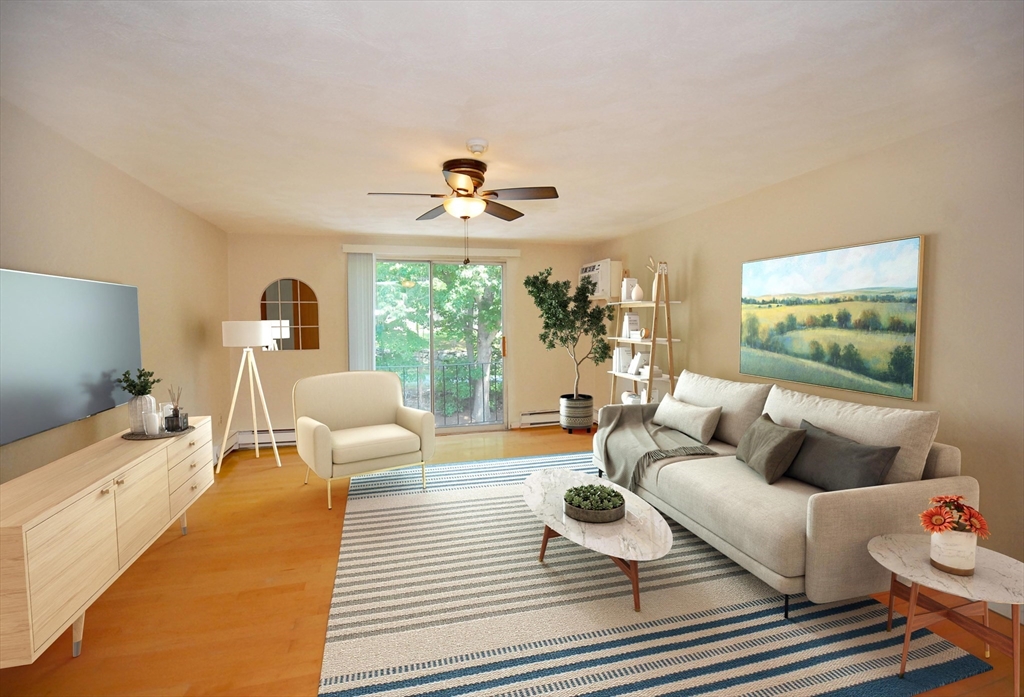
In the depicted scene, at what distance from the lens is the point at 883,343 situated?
3.03 meters

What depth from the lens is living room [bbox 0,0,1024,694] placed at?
69.5 inches

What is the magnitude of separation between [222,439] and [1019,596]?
19.4 feet

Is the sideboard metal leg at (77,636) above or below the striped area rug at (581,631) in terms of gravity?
above

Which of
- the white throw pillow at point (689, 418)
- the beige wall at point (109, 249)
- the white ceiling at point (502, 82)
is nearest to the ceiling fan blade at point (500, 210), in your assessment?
the white ceiling at point (502, 82)

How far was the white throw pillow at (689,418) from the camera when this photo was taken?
373 cm

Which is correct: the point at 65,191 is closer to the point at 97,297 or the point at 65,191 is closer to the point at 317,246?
the point at 97,297

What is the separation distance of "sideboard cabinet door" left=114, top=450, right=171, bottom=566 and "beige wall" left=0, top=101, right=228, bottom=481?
0.44 meters

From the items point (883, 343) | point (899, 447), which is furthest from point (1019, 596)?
point (883, 343)

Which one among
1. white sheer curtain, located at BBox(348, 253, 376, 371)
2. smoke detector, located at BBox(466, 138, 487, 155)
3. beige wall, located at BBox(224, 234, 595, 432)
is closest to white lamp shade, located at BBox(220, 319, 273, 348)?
beige wall, located at BBox(224, 234, 595, 432)

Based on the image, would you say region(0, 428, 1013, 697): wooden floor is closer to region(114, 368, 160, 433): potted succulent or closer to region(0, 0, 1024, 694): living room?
region(0, 0, 1024, 694): living room

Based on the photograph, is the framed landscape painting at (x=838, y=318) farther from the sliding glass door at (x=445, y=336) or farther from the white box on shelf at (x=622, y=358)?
the sliding glass door at (x=445, y=336)

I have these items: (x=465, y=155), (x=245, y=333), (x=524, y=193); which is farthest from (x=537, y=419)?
(x=465, y=155)

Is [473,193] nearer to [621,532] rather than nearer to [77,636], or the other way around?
[621,532]

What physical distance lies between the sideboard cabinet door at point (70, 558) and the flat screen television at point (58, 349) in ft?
1.70
